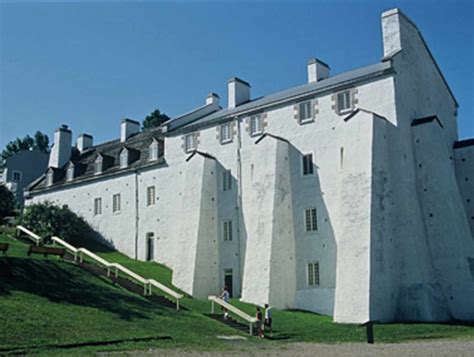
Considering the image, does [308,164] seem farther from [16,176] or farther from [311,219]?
[16,176]

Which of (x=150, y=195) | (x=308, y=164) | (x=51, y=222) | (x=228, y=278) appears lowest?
(x=228, y=278)

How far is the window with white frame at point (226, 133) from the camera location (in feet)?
110

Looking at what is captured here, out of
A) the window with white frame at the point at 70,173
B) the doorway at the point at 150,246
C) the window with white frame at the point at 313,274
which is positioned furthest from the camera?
the window with white frame at the point at 70,173

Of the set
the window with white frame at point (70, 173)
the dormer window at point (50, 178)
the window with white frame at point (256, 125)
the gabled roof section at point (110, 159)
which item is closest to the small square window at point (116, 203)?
the gabled roof section at point (110, 159)

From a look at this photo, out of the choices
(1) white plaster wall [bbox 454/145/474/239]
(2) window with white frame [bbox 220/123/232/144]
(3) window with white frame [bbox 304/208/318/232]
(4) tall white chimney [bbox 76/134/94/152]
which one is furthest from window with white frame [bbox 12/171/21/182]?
(1) white plaster wall [bbox 454/145/474/239]

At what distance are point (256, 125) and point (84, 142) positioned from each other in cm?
2223

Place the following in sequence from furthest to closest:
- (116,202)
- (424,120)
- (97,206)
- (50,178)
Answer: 1. (50,178)
2. (97,206)
3. (116,202)
4. (424,120)

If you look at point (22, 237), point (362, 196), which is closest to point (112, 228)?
point (22, 237)

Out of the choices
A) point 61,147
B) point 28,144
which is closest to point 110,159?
point 61,147

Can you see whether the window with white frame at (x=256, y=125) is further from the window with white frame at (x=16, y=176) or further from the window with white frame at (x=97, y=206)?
the window with white frame at (x=16, y=176)

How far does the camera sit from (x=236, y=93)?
37062 mm

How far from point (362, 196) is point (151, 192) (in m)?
16.5

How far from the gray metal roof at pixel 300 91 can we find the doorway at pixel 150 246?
23.1 feet

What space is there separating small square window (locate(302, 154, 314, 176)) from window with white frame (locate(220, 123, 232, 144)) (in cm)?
536
